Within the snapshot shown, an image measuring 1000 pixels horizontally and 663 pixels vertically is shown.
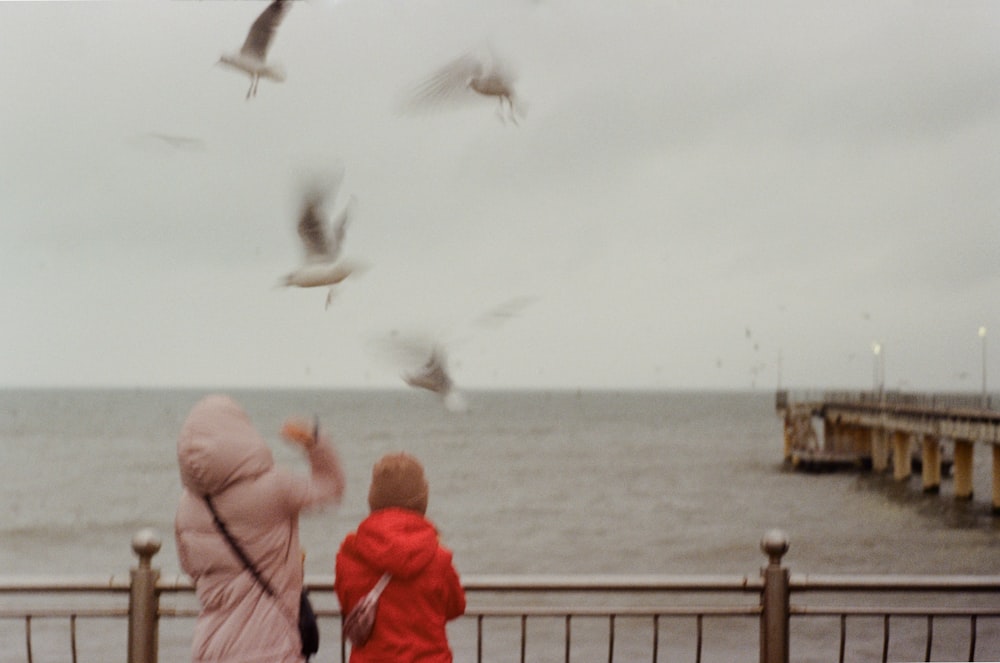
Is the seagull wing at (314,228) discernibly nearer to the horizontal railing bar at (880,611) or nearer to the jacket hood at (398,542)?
the jacket hood at (398,542)

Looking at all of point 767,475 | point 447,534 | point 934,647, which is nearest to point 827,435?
point 767,475

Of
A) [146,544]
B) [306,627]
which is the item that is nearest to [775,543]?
[306,627]

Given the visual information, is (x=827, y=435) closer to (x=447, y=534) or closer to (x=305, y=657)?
(x=447, y=534)

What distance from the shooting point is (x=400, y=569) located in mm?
2924

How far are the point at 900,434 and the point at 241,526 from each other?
44.9 metres

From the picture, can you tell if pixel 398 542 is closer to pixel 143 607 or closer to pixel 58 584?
pixel 143 607

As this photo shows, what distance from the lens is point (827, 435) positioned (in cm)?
5838

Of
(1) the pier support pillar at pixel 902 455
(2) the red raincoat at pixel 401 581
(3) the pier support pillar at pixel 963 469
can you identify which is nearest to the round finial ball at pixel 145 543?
(2) the red raincoat at pixel 401 581

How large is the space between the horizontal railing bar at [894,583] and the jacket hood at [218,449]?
2.35 metres

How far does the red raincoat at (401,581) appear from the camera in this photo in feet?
9.57

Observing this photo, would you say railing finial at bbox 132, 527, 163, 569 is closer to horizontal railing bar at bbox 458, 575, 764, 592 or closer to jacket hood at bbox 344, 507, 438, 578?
horizontal railing bar at bbox 458, 575, 764, 592

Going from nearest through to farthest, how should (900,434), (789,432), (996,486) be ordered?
(996,486) → (900,434) → (789,432)

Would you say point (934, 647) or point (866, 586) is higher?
point (866, 586)

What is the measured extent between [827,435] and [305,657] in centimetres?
5870
